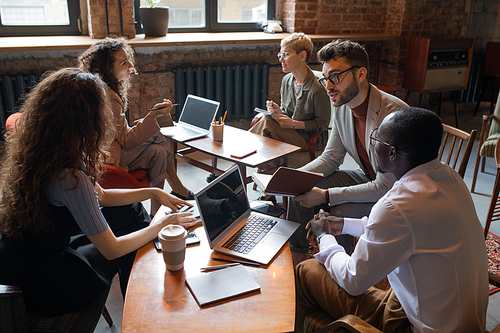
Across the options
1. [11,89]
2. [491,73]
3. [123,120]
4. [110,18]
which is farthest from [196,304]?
[491,73]

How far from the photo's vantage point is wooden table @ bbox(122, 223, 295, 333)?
1.18 meters

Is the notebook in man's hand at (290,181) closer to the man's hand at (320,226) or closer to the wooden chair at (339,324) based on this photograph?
the man's hand at (320,226)

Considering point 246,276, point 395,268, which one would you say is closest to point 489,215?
point 395,268

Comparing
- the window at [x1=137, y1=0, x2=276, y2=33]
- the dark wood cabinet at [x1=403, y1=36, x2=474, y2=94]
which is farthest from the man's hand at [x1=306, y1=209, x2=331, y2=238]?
the dark wood cabinet at [x1=403, y1=36, x2=474, y2=94]

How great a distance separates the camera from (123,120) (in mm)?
2748

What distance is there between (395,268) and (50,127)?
1204mm

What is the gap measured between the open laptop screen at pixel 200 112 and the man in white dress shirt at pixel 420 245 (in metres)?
1.72

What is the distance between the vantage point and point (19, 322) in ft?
4.25

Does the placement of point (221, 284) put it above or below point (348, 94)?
below

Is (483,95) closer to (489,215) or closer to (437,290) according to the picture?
(489,215)

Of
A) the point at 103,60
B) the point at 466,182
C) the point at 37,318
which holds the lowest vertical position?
the point at 466,182

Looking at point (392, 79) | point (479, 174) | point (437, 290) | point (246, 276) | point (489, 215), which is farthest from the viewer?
point (392, 79)

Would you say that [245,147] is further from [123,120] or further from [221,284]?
[221,284]

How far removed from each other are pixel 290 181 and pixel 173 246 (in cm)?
71
